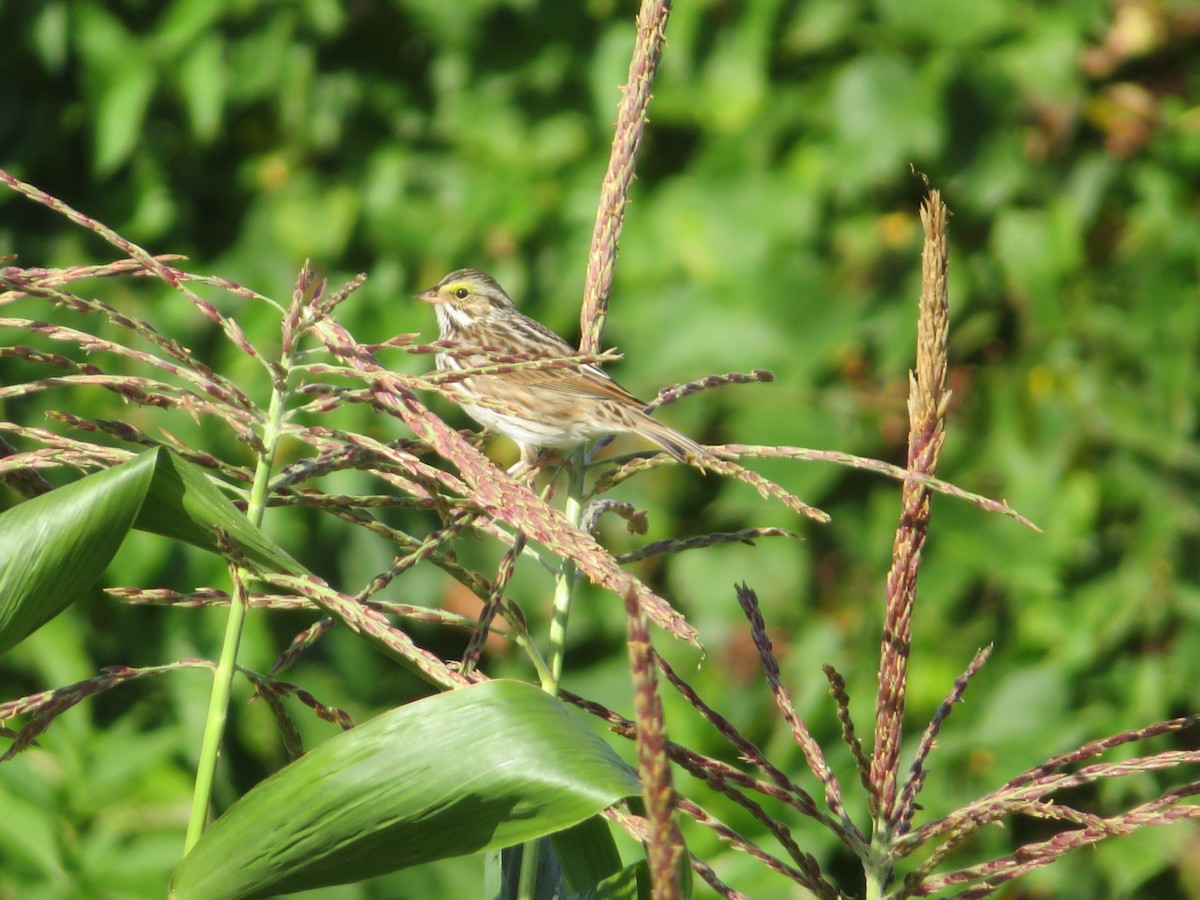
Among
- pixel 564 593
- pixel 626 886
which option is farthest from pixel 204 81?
pixel 626 886

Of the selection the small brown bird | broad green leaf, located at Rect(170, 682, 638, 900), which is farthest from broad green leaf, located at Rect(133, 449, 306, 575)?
the small brown bird

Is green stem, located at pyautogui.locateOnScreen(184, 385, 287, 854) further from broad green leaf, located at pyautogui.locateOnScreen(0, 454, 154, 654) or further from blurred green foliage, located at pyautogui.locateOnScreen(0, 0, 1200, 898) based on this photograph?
blurred green foliage, located at pyautogui.locateOnScreen(0, 0, 1200, 898)

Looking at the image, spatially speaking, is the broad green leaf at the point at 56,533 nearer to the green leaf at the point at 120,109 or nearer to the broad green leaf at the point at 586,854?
the broad green leaf at the point at 586,854

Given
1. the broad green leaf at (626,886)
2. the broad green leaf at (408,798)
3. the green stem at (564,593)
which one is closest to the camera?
the broad green leaf at (408,798)

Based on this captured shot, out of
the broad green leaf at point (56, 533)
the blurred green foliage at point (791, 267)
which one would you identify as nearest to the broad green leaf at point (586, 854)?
the broad green leaf at point (56, 533)

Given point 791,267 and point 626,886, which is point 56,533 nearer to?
point 626,886
